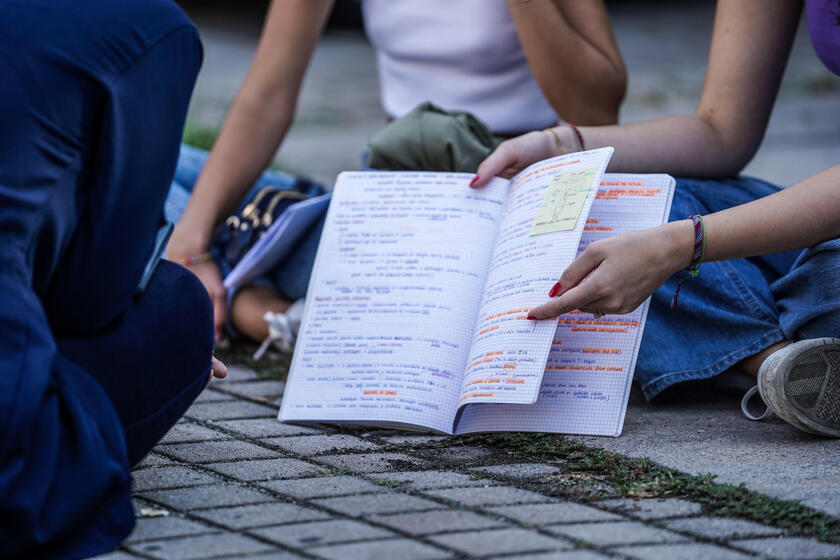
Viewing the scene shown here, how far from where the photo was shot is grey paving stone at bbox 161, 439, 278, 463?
1879mm

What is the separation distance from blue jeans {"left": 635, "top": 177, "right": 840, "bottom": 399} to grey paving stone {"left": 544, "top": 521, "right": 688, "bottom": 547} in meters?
0.67

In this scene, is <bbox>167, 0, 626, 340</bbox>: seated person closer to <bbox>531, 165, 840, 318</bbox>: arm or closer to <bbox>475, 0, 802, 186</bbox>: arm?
<bbox>475, 0, 802, 186</bbox>: arm

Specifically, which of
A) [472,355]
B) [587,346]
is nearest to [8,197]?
[472,355]

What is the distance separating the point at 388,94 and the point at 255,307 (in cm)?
70

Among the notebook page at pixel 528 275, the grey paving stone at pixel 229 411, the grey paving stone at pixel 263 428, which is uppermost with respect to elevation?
the notebook page at pixel 528 275

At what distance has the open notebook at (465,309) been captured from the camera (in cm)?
189

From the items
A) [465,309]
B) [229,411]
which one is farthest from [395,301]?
[229,411]

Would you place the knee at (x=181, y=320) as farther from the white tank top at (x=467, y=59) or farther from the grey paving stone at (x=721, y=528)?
the white tank top at (x=467, y=59)

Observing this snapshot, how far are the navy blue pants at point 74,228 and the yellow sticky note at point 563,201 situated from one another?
2.32 feet

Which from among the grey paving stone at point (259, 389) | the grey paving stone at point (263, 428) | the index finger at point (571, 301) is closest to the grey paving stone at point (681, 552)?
the index finger at point (571, 301)

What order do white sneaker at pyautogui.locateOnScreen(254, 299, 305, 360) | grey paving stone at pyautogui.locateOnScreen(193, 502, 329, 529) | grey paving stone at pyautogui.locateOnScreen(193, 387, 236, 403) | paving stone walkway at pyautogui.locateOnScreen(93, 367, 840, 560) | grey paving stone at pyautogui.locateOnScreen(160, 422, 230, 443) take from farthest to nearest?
white sneaker at pyautogui.locateOnScreen(254, 299, 305, 360)
grey paving stone at pyautogui.locateOnScreen(193, 387, 236, 403)
grey paving stone at pyautogui.locateOnScreen(160, 422, 230, 443)
grey paving stone at pyautogui.locateOnScreen(193, 502, 329, 529)
paving stone walkway at pyautogui.locateOnScreen(93, 367, 840, 560)

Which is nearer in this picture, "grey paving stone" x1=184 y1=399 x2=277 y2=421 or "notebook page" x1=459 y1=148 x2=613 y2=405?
"notebook page" x1=459 y1=148 x2=613 y2=405

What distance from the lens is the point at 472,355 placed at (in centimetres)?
198

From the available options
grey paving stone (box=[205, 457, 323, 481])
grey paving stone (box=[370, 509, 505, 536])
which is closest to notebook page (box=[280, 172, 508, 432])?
grey paving stone (box=[205, 457, 323, 481])
